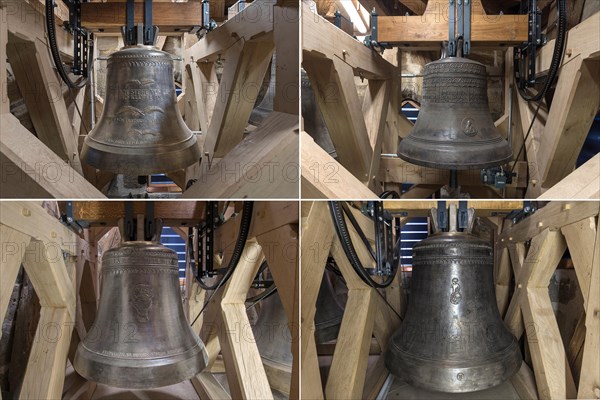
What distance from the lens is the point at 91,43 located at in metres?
1.27

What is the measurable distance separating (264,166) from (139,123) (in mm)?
289

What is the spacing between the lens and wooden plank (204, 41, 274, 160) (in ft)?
3.89

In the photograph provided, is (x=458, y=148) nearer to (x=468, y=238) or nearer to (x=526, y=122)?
(x=468, y=238)

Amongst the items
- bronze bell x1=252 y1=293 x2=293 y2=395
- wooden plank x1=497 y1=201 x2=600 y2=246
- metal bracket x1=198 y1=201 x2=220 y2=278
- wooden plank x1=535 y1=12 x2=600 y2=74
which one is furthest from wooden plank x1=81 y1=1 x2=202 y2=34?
bronze bell x1=252 y1=293 x2=293 y2=395

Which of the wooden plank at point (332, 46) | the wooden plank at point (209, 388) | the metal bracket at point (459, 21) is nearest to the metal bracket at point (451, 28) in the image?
the metal bracket at point (459, 21)

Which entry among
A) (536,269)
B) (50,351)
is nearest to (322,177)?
(50,351)

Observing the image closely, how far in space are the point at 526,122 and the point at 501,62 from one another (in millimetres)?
286

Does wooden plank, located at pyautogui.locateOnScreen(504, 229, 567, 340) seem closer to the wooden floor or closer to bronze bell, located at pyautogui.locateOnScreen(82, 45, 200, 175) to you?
the wooden floor

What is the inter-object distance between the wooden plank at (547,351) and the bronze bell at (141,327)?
926mm

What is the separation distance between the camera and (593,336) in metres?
1.18

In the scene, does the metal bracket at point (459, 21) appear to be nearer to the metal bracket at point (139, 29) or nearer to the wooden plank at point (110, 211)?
the metal bracket at point (139, 29)

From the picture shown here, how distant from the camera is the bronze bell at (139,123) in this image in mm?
1029

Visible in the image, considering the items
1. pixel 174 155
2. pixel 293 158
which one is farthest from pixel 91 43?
pixel 293 158

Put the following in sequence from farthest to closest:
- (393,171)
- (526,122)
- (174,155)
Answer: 1. (393,171)
2. (526,122)
3. (174,155)
